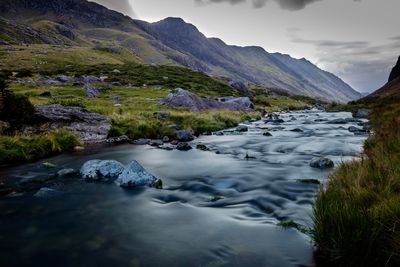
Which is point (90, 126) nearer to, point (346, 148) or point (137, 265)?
point (346, 148)

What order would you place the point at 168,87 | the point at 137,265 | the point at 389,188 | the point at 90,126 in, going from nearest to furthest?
the point at 389,188
the point at 137,265
the point at 90,126
the point at 168,87

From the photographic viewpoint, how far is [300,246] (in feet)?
29.5

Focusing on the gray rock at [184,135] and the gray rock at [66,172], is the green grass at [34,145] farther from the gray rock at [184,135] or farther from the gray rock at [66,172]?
the gray rock at [184,135]

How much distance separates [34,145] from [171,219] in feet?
48.0

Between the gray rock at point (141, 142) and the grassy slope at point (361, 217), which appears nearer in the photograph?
the grassy slope at point (361, 217)

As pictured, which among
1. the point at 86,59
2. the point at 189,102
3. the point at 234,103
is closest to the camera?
the point at 189,102

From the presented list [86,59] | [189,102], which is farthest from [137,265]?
[86,59]

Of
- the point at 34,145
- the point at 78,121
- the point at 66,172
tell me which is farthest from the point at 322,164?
the point at 78,121

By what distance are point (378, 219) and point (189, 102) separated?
1993 inches

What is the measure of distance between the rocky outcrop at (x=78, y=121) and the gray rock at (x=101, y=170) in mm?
11530

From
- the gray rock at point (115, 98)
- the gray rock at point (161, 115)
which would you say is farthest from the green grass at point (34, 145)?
the gray rock at point (115, 98)

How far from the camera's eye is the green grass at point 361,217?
254 inches

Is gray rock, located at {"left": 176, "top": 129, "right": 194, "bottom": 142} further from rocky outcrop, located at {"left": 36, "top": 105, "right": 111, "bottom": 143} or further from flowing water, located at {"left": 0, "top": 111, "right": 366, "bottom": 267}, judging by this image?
flowing water, located at {"left": 0, "top": 111, "right": 366, "bottom": 267}

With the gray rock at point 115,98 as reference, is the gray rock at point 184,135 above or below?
below
